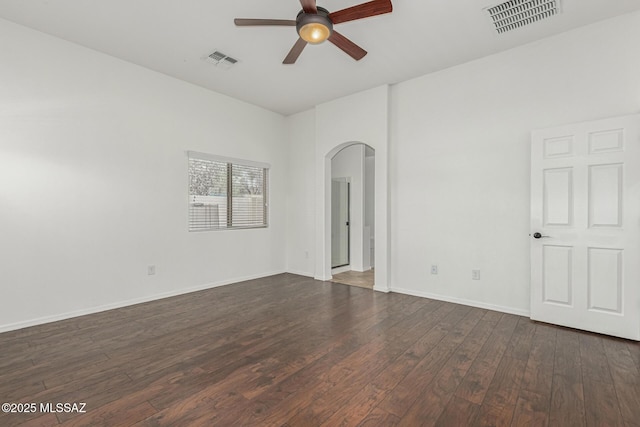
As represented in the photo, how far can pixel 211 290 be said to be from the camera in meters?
4.67

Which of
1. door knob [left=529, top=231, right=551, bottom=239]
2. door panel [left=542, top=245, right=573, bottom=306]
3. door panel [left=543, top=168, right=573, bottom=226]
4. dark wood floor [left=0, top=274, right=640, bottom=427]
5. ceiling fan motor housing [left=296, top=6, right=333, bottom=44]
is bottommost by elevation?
dark wood floor [left=0, top=274, right=640, bottom=427]

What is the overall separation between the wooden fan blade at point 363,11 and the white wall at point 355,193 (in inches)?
152

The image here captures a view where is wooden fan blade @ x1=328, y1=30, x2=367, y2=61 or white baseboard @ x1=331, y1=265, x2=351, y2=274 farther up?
wooden fan blade @ x1=328, y1=30, x2=367, y2=61

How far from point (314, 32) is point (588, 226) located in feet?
10.7

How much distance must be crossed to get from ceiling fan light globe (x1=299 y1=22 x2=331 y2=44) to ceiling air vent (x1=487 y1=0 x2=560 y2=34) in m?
1.68

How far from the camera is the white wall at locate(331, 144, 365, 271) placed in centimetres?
639

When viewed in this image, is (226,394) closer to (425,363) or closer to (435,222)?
(425,363)

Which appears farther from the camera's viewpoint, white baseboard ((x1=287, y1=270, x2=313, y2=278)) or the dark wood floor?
white baseboard ((x1=287, y1=270, x2=313, y2=278))

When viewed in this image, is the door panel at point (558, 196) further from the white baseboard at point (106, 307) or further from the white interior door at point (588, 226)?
the white baseboard at point (106, 307)

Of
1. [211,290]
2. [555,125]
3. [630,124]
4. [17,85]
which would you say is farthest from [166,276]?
[630,124]

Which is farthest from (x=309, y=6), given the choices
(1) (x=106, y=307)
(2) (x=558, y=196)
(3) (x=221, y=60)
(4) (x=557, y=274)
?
(1) (x=106, y=307)

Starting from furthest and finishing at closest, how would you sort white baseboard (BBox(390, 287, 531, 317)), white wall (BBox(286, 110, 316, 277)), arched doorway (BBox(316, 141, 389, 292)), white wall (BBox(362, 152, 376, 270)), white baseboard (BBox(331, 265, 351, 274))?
white wall (BBox(362, 152, 376, 270)) → white baseboard (BBox(331, 265, 351, 274)) → white wall (BBox(286, 110, 316, 277)) → arched doorway (BBox(316, 141, 389, 292)) → white baseboard (BBox(390, 287, 531, 317))

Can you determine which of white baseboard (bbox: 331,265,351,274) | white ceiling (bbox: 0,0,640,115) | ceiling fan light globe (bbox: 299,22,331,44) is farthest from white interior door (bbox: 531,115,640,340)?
white baseboard (bbox: 331,265,351,274)

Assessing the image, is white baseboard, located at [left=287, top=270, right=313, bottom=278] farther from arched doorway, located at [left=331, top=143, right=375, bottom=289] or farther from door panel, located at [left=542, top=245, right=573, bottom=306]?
door panel, located at [left=542, top=245, right=573, bottom=306]
